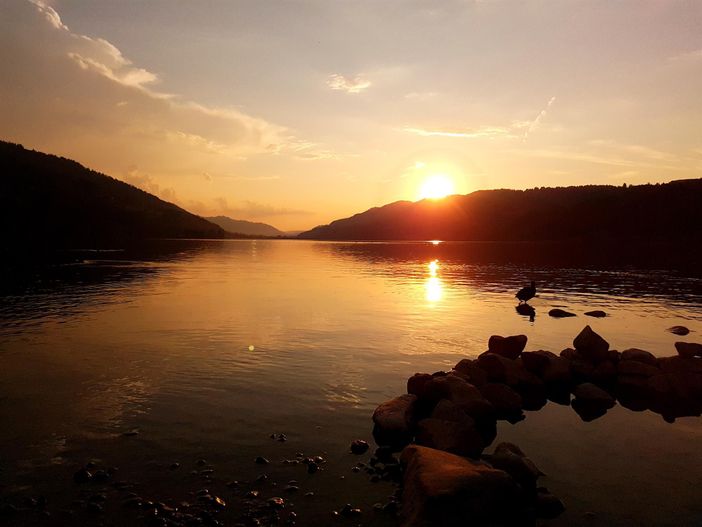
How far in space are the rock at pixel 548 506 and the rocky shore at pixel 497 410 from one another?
0.03 meters

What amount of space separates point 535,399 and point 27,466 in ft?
62.8

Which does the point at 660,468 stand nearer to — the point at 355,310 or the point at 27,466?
the point at 27,466

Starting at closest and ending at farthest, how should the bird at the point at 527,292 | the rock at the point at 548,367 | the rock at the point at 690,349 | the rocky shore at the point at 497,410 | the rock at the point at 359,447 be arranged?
the rocky shore at the point at 497,410 → the rock at the point at 359,447 → the rock at the point at 548,367 → the rock at the point at 690,349 → the bird at the point at 527,292

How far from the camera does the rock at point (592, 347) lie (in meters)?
23.9

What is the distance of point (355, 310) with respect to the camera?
44812 mm

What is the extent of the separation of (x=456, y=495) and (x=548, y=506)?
3367 millimetres

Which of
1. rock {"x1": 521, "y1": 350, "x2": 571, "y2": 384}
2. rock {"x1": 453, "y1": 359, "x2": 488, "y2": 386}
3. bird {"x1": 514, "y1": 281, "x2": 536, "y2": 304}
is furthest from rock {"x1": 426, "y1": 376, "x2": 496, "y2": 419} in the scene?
bird {"x1": 514, "y1": 281, "x2": 536, "y2": 304}

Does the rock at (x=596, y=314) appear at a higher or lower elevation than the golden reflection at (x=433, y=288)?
higher

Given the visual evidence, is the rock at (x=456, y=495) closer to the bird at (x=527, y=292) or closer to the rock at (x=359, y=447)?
the rock at (x=359, y=447)

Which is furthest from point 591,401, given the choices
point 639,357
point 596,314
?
point 596,314

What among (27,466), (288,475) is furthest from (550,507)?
(27,466)

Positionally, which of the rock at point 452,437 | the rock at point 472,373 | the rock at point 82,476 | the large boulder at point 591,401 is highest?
the rock at point 472,373

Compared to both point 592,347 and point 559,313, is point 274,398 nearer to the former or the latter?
point 592,347

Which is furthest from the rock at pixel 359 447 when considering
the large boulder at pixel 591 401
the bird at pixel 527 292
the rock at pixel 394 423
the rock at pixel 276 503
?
the bird at pixel 527 292
